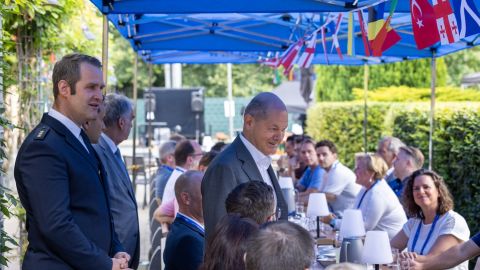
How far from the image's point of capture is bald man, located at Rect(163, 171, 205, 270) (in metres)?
4.20

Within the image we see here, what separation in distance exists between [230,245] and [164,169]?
253 inches

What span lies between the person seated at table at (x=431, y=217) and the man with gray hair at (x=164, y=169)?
3582mm

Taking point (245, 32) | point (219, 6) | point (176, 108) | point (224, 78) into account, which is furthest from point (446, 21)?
point (224, 78)

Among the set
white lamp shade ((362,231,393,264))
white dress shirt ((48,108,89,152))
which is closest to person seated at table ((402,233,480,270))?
white lamp shade ((362,231,393,264))

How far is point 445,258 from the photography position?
504cm

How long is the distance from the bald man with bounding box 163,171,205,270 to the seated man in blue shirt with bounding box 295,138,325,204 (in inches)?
193

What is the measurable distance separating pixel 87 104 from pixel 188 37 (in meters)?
7.03

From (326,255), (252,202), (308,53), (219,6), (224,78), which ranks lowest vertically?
(326,255)

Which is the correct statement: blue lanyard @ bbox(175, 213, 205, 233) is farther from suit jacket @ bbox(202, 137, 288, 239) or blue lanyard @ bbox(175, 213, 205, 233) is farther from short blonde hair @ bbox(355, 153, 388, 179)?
short blonde hair @ bbox(355, 153, 388, 179)

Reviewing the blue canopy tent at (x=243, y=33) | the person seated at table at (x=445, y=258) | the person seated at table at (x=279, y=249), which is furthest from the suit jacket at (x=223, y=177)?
the blue canopy tent at (x=243, y=33)

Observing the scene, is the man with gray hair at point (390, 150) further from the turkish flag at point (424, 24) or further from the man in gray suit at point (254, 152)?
the man in gray suit at point (254, 152)

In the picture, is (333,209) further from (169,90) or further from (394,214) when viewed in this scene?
(169,90)

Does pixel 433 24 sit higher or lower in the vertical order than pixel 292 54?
lower

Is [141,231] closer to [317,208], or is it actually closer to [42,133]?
[317,208]
